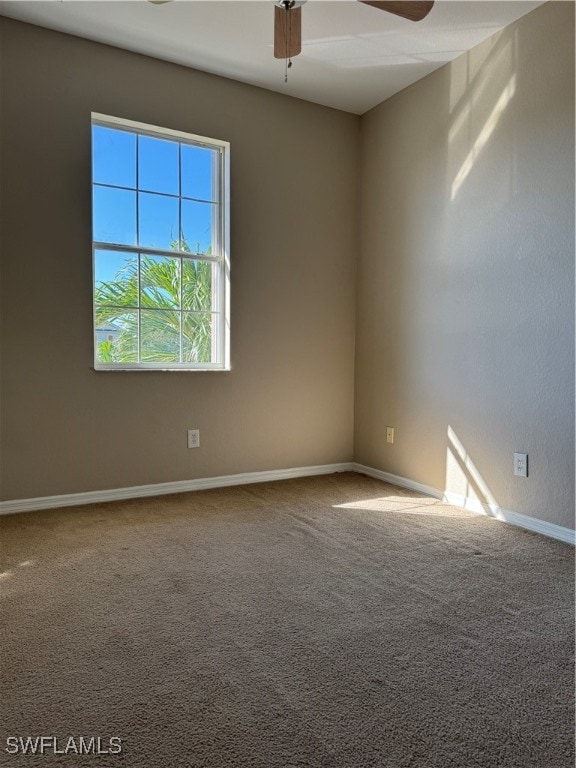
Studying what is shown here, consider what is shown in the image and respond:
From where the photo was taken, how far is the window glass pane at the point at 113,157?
3.06 metres

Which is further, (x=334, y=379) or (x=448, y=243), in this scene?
(x=334, y=379)

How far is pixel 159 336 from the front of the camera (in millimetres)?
3297

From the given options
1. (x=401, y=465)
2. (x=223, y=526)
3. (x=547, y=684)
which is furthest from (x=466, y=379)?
(x=547, y=684)

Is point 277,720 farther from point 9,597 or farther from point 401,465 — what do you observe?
point 401,465

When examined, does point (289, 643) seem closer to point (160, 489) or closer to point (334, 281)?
point (160, 489)

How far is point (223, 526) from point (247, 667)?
4.01 ft

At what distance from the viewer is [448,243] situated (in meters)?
3.17

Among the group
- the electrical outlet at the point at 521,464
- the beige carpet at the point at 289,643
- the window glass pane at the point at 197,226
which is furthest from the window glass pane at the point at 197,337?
the electrical outlet at the point at 521,464

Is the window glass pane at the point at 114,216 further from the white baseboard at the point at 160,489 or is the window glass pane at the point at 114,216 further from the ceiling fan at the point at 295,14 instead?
the white baseboard at the point at 160,489

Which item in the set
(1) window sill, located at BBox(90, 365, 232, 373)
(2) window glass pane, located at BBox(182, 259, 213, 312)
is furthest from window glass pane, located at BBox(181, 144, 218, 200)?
(1) window sill, located at BBox(90, 365, 232, 373)

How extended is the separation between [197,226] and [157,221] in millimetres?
269

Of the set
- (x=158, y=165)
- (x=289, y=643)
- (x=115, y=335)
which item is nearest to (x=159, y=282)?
(x=115, y=335)

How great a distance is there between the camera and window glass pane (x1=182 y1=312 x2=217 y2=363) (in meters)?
3.39

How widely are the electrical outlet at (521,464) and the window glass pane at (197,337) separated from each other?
1991 millimetres
